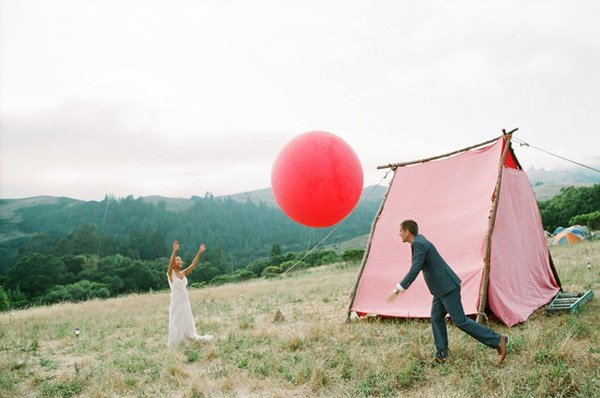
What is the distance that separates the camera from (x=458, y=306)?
469 cm

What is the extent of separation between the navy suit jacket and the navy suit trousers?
96 mm

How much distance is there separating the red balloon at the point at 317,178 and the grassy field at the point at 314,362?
192cm

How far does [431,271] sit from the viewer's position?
4.79m

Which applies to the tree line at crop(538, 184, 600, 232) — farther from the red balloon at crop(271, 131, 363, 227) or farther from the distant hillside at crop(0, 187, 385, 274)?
A: the red balloon at crop(271, 131, 363, 227)

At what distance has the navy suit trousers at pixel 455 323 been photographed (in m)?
4.51

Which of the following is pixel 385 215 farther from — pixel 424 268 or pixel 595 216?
pixel 595 216

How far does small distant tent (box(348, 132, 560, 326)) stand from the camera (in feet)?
21.4

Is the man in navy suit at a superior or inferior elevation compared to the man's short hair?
inferior

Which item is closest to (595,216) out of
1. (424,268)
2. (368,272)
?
(368,272)

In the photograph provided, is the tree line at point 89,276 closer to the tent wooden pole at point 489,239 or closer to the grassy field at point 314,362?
the grassy field at point 314,362

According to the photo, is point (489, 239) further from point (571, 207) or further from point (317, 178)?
point (571, 207)

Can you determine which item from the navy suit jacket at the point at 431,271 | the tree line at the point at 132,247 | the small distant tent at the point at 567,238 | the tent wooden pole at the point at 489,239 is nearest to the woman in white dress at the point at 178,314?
the tree line at the point at 132,247

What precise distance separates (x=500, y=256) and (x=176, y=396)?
5.51 m

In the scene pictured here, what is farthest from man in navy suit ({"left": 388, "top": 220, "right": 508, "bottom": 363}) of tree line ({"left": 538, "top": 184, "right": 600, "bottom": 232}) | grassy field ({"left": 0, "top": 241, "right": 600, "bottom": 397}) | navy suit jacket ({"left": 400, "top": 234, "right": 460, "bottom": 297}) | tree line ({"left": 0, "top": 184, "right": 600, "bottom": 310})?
tree line ({"left": 538, "top": 184, "right": 600, "bottom": 232})
